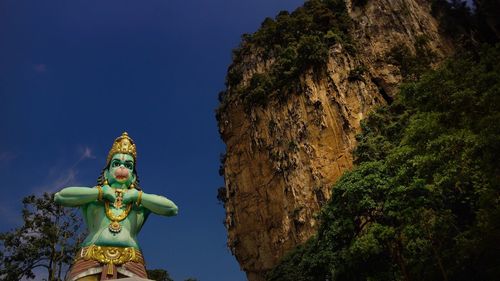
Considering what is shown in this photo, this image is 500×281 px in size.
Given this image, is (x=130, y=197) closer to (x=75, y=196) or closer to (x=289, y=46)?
(x=75, y=196)

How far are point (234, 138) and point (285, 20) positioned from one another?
508cm

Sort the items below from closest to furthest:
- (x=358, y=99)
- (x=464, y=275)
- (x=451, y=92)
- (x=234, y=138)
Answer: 1. (x=451, y=92)
2. (x=464, y=275)
3. (x=358, y=99)
4. (x=234, y=138)

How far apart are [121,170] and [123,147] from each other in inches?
16.7

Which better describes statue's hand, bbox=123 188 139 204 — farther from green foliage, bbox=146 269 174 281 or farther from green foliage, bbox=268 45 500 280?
green foliage, bbox=146 269 174 281

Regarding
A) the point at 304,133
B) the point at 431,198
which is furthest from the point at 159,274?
the point at 431,198

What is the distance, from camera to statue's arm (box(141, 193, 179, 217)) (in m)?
6.66

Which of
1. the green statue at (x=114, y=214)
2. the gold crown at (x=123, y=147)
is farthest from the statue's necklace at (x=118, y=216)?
the gold crown at (x=123, y=147)

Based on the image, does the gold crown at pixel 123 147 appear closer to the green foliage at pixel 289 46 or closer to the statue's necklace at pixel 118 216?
the statue's necklace at pixel 118 216

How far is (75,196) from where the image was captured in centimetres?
645

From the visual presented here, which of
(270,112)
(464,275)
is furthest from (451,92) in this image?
(270,112)

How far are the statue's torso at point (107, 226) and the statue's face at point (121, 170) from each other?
398 millimetres

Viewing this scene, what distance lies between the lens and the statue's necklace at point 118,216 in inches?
252

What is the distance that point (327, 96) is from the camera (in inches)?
685

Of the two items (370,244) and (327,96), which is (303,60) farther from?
(370,244)
